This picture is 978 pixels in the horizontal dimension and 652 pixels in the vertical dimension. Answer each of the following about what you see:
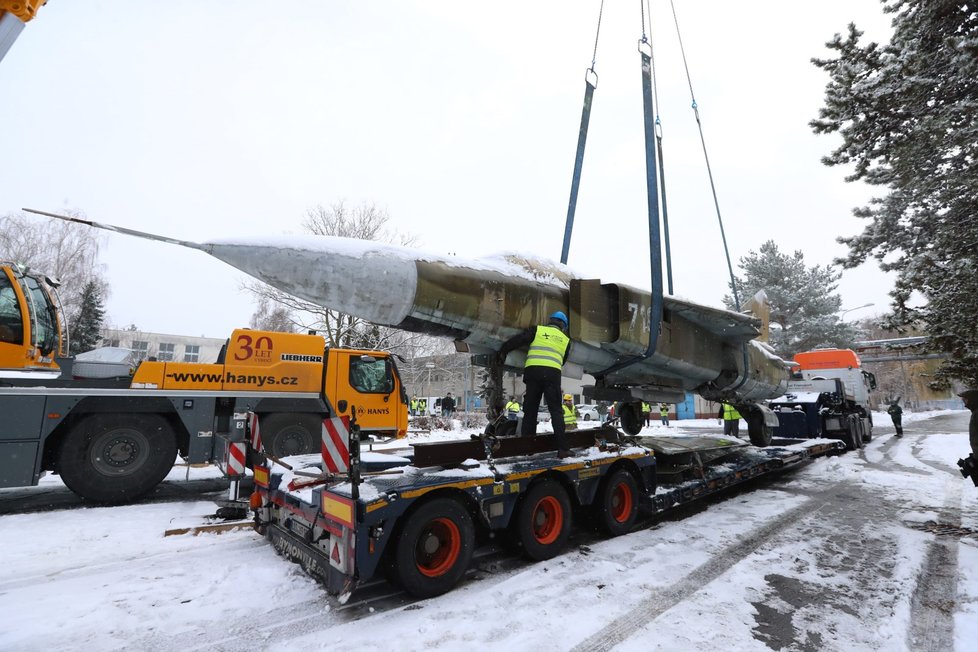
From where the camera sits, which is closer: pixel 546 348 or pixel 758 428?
pixel 546 348

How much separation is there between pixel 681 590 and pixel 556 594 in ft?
3.28

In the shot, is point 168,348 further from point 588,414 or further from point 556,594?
point 556,594

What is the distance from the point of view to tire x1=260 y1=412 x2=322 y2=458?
25.6 ft

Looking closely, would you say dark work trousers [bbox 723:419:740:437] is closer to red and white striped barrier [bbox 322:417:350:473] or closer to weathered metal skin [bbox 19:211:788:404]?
weathered metal skin [bbox 19:211:788:404]

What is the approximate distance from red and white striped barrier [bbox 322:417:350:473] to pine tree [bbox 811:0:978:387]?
702 centimetres

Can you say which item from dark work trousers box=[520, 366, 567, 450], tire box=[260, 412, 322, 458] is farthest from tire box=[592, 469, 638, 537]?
tire box=[260, 412, 322, 458]

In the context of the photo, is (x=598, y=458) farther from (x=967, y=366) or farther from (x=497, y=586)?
(x=967, y=366)

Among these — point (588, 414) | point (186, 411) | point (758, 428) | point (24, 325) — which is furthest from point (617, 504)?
point (588, 414)

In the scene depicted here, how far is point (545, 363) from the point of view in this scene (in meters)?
4.54

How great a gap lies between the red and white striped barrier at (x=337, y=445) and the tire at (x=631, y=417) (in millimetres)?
5438

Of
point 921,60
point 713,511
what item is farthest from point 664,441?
point 921,60

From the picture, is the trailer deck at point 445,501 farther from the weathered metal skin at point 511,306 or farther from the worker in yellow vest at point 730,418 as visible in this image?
the worker in yellow vest at point 730,418

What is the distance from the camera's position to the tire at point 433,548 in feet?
11.1

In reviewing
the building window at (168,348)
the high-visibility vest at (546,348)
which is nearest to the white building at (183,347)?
the building window at (168,348)
